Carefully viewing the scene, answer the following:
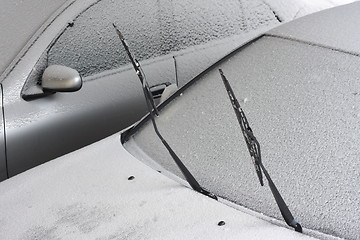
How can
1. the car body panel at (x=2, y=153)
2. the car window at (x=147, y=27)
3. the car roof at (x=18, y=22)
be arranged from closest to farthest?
the car body panel at (x=2, y=153), the car roof at (x=18, y=22), the car window at (x=147, y=27)

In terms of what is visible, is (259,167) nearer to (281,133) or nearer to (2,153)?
(281,133)

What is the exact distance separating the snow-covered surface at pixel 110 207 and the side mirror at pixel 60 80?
0.57m

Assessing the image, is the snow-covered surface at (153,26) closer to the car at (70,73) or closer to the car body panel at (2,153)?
the car at (70,73)

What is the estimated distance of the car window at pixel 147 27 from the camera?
2.75 meters

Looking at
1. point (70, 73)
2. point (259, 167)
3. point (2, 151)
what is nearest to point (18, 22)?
point (70, 73)

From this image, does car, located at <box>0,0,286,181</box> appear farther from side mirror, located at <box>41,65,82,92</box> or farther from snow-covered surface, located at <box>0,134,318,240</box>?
snow-covered surface, located at <box>0,134,318,240</box>

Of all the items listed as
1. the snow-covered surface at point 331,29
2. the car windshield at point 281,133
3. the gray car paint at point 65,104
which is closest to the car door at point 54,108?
the gray car paint at point 65,104

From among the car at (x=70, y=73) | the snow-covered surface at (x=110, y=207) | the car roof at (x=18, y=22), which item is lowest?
the snow-covered surface at (x=110, y=207)

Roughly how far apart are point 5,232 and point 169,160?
545 mm

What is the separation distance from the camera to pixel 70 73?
248 cm

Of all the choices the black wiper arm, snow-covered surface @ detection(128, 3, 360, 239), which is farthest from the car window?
snow-covered surface @ detection(128, 3, 360, 239)

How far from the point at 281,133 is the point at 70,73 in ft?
3.99

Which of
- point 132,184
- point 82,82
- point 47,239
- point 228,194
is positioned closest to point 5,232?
point 47,239

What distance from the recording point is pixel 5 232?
1.57m
